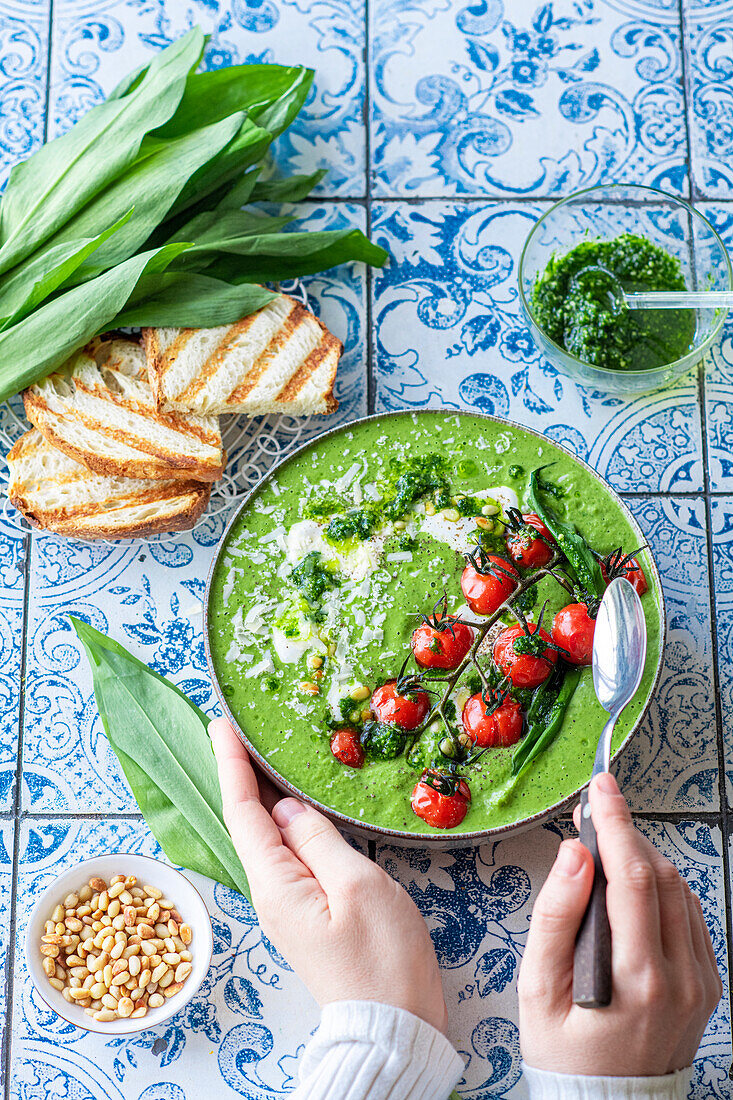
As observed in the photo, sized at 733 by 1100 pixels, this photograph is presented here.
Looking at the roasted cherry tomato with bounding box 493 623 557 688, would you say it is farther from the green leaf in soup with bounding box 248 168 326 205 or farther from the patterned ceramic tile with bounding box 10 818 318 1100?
the green leaf in soup with bounding box 248 168 326 205

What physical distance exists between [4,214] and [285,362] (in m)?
0.70

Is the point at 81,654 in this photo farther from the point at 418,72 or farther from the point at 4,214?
the point at 418,72

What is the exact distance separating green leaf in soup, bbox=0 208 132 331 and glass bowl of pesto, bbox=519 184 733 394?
944 mm

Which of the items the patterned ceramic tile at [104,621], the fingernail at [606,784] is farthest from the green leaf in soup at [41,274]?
the fingernail at [606,784]

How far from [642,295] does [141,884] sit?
1.66 meters

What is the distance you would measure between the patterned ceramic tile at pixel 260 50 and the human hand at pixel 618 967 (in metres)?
1.64

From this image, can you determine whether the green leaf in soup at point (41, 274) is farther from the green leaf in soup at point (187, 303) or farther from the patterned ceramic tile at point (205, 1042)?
the patterned ceramic tile at point (205, 1042)

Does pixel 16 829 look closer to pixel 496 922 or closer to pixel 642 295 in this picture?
pixel 496 922

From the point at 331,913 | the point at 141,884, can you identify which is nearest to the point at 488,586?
the point at 331,913

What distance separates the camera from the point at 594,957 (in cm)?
143

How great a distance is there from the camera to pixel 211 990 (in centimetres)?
195

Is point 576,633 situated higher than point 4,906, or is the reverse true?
point 576,633

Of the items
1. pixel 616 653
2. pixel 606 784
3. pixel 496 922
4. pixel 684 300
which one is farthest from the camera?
pixel 684 300

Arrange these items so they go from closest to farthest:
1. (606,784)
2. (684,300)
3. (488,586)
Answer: (606,784) < (488,586) < (684,300)
